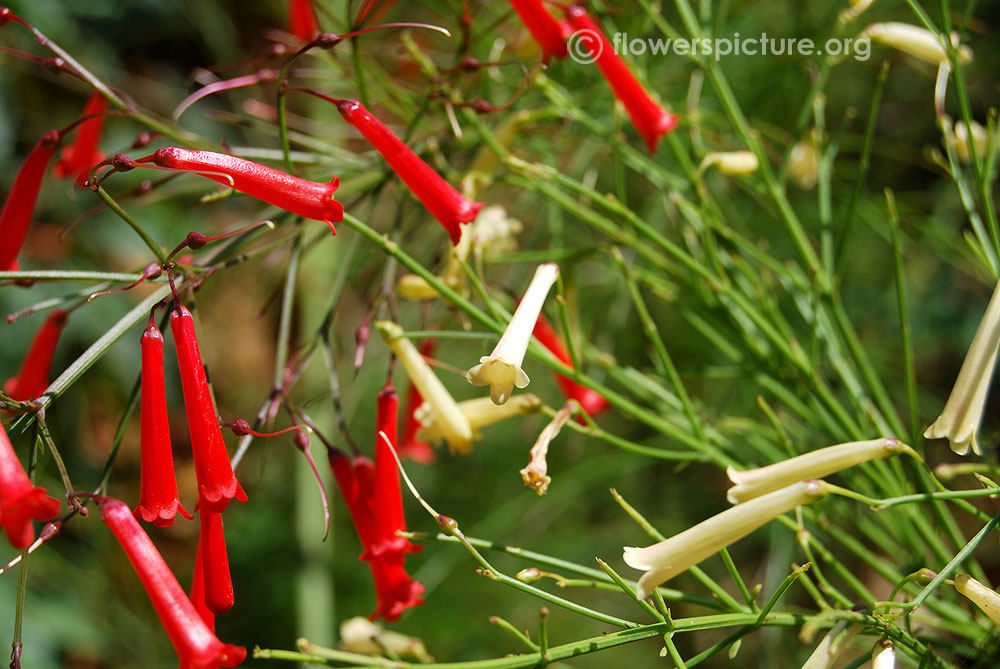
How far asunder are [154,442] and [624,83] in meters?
0.58

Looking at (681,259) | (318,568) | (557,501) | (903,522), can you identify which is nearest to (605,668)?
(557,501)

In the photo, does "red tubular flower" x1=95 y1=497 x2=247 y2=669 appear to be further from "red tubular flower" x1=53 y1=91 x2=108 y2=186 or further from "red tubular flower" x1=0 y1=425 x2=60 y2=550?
"red tubular flower" x1=53 y1=91 x2=108 y2=186

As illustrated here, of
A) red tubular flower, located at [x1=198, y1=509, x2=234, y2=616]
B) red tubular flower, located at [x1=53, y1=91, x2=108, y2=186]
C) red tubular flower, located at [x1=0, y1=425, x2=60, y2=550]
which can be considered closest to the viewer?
red tubular flower, located at [x1=0, y1=425, x2=60, y2=550]

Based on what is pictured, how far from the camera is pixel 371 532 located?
74 centimetres

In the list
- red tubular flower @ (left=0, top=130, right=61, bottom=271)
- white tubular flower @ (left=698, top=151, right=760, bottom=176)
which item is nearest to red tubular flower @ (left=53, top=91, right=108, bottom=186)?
Answer: red tubular flower @ (left=0, top=130, right=61, bottom=271)

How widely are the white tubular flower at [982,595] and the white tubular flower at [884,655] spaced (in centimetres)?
7

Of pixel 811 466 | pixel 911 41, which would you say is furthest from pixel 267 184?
pixel 911 41

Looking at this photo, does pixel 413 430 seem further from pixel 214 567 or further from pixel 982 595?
pixel 982 595

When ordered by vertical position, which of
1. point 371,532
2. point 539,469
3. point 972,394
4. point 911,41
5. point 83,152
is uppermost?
point 911,41

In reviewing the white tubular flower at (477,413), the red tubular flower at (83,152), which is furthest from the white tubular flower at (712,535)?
the red tubular flower at (83,152)

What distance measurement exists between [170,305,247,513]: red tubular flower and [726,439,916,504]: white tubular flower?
0.38 meters

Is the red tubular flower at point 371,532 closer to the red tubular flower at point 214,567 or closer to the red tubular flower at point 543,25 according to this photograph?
the red tubular flower at point 214,567

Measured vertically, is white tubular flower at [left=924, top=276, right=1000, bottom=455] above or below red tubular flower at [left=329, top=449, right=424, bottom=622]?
above

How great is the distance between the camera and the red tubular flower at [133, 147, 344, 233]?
583mm
